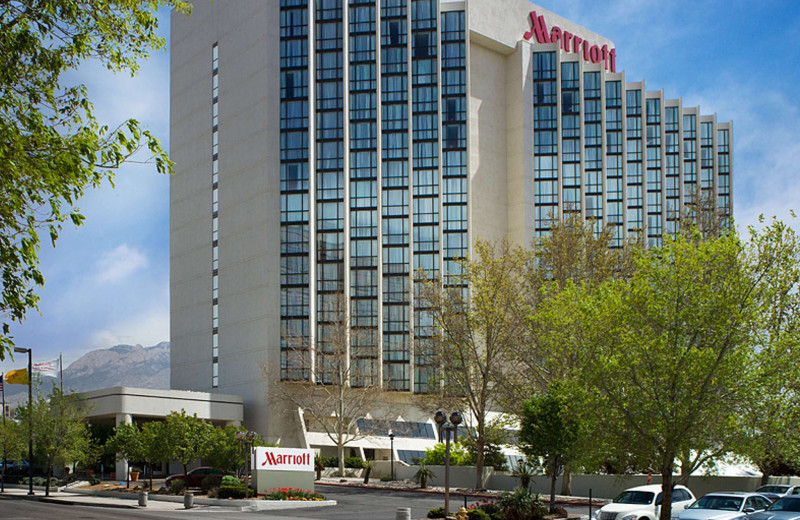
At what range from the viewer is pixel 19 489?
194 feet

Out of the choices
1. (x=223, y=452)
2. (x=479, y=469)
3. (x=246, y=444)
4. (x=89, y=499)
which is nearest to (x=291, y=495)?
(x=246, y=444)

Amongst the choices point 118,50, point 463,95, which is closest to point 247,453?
point 118,50

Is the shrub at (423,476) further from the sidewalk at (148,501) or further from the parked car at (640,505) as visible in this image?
the parked car at (640,505)

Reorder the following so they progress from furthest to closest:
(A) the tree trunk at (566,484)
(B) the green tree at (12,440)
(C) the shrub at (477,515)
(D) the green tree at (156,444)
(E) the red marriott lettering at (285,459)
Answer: (B) the green tree at (12,440) → (D) the green tree at (156,444) → (A) the tree trunk at (566,484) → (E) the red marriott lettering at (285,459) → (C) the shrub at (477,515)

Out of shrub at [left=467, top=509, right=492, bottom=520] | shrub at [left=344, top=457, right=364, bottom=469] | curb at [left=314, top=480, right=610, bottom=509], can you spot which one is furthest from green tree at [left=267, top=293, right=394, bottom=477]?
shrub at [left=467, top=509, right=492, bottom=520]

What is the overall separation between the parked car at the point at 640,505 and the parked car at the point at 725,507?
4.04 ft

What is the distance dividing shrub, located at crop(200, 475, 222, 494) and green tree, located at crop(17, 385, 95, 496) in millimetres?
10292

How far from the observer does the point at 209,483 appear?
48.4 metres

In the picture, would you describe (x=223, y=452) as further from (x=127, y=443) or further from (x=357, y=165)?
(x=357, y=165)

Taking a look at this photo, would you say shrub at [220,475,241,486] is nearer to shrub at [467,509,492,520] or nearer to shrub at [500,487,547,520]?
shrub at [467,509,492,520]

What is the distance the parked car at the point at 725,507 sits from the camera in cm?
2688

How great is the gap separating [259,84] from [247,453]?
51.7 meters

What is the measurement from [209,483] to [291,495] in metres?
7.80

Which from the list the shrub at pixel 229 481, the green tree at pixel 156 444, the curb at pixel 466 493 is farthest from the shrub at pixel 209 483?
the curb at pixel 466 493
